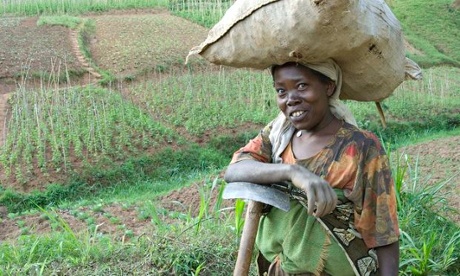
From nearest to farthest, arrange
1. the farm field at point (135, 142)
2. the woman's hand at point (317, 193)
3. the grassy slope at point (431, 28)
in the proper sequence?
the woman's hand at point (317, 193), the farm field at point (135, 142), the grassy slope at point (431, 28)

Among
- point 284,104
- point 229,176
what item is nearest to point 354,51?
point 284,104

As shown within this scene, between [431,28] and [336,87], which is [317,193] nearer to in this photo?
[336,87]

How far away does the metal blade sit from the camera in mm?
2129

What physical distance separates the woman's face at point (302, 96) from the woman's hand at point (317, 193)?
27cm

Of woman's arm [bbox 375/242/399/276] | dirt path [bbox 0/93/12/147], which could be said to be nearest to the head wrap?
woman's arm [bbox 375/242/399/276]

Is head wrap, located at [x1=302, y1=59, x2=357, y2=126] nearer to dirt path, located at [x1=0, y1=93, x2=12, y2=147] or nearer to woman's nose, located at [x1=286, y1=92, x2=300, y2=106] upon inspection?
woman's nose, located at [x1=286, y1=92, x2=300, y2=106]

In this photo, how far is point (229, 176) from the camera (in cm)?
231

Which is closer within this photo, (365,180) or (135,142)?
(365,180)

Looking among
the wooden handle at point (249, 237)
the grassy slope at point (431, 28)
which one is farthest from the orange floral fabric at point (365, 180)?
the grassy slope at point (431, 28)

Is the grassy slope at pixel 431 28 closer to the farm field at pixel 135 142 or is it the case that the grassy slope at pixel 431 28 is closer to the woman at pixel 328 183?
the farm field at pixel 135 142

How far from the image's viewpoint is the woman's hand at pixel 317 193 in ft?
6.45

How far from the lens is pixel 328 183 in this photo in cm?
206

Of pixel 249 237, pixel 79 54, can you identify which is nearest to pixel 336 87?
pixel 249 237

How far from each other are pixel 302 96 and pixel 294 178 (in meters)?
0.31
